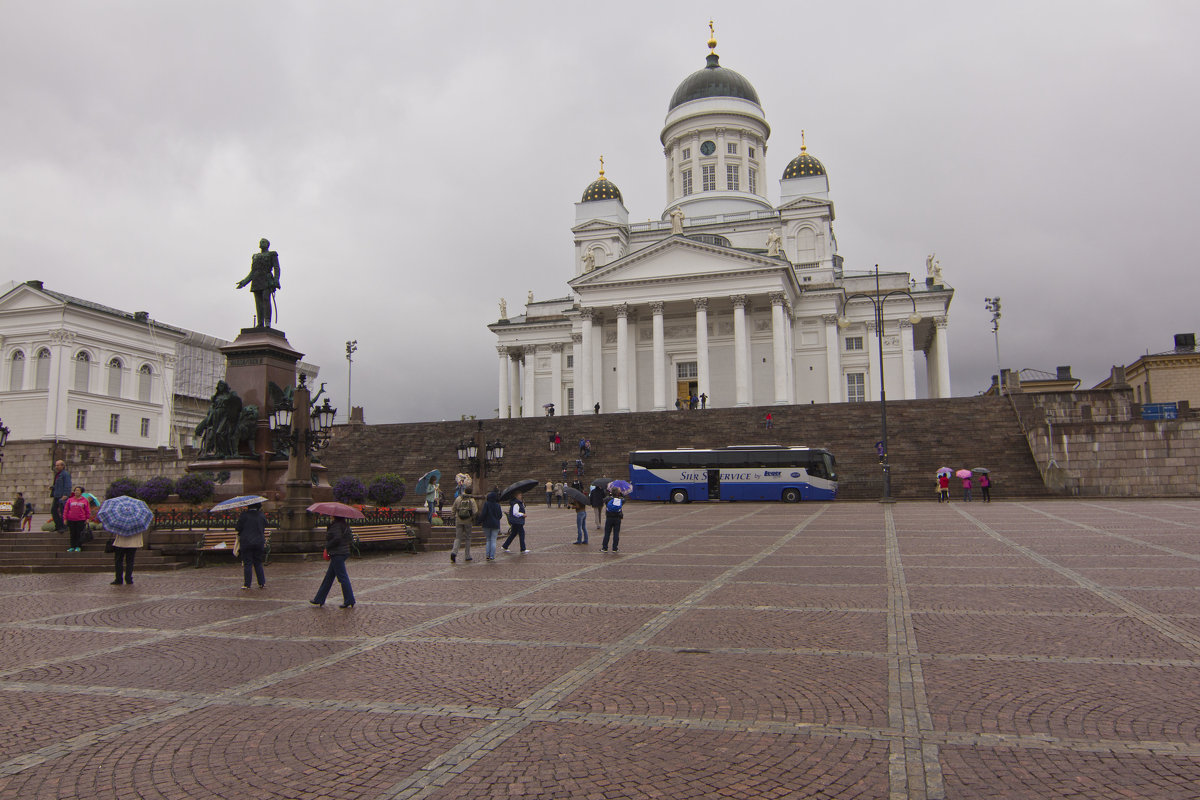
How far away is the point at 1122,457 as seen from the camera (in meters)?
34.3

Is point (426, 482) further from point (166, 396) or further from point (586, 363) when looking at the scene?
point (166, 396)

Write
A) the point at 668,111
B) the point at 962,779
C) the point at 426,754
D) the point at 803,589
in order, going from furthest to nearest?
the point at 668,111, the point at 803,589, the point at 426,754, the point at 962,779

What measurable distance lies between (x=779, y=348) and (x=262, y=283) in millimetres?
40007

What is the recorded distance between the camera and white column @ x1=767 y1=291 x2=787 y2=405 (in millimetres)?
55156

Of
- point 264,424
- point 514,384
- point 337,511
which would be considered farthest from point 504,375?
point 337,511

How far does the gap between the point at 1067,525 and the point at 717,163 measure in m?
56.7

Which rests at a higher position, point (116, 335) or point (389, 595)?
point (116, 335)

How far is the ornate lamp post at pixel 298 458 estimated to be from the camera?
16.9 m

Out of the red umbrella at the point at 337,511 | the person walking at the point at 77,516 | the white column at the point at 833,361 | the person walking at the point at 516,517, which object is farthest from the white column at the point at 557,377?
the red umbrella at the point at 337,511

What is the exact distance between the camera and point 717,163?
7225 centimetres

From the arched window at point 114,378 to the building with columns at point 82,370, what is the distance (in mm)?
73

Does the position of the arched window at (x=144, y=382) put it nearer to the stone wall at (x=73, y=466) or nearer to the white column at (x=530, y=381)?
the stone wall at (x=73, y=466)

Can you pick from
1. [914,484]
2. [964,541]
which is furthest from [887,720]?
[914,484]

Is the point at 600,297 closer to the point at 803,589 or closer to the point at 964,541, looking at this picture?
the point at 964,541
